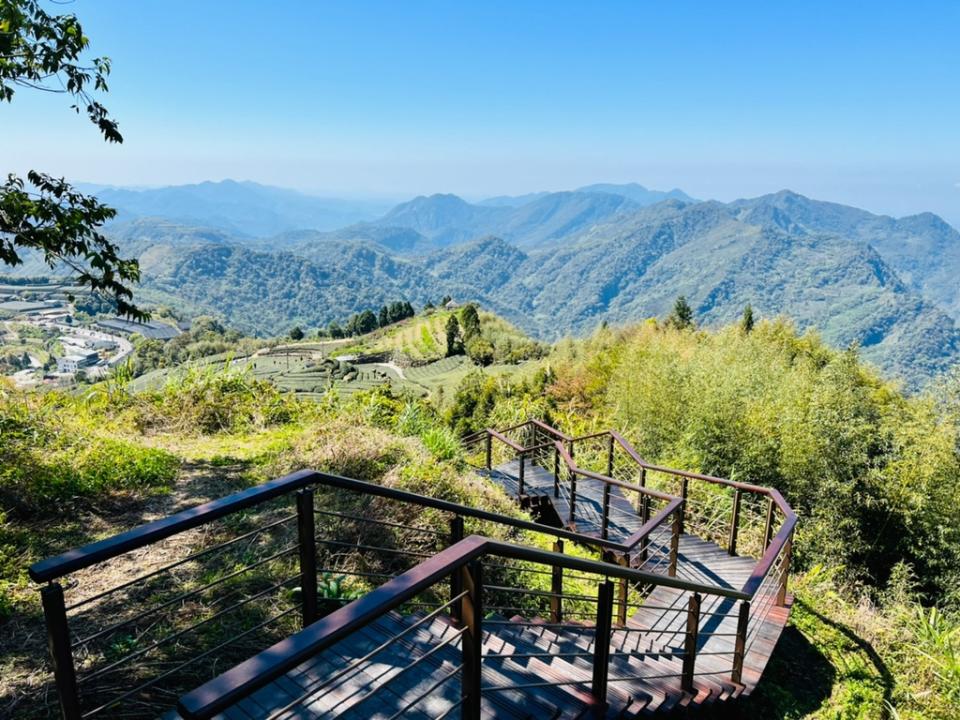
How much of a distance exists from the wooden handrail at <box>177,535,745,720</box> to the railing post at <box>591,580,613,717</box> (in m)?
0.80

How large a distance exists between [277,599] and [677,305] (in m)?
28.9

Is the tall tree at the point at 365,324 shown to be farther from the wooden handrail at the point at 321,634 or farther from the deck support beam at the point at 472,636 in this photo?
the wooden handrail at the point at 321,634

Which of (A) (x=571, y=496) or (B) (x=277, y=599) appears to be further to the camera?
(A) (x=571, y=496)

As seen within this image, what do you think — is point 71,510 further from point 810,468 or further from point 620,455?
point 810,468

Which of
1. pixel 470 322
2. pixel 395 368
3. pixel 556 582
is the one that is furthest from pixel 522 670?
pixel 470 322

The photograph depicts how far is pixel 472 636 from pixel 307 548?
1381mm

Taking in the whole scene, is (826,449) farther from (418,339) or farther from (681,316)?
(418,339)

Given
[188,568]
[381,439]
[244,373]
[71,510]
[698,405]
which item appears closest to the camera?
[188,568]

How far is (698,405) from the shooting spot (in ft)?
35.1

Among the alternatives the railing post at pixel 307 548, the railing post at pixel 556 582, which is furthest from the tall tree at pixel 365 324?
the railing post at pixel 307 548

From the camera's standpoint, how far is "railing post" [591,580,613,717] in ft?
8.74

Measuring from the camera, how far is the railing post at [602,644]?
266 centimetres

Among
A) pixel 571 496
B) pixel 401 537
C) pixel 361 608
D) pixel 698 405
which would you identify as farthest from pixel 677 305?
pixel 361 608

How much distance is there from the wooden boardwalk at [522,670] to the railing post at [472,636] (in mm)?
58
